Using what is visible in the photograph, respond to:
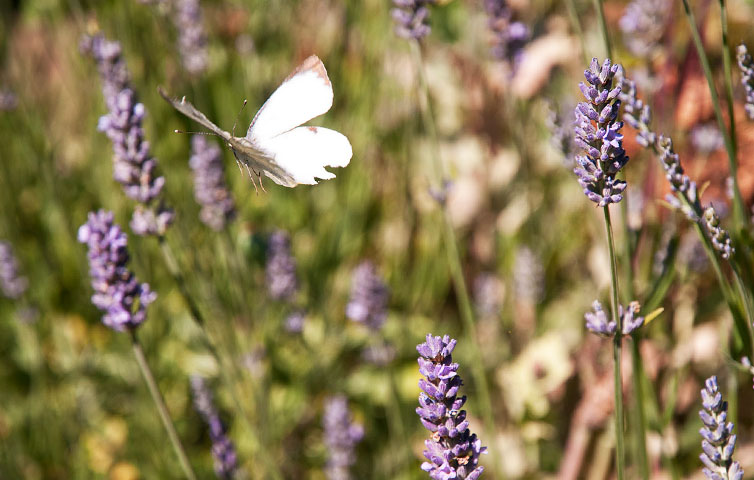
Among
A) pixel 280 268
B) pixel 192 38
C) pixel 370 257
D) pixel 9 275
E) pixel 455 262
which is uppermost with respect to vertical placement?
pixel 192 38

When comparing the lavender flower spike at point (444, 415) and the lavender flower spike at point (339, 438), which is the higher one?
the lavender flower spike at point (339, 438)

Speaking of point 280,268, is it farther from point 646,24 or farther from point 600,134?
point 600,134

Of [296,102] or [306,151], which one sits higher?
[296,102]

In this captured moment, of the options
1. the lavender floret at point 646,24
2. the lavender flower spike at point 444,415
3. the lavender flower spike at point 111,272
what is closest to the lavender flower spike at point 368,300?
the lavender flower spike at point 111,272

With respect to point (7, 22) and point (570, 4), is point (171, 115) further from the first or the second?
point (570, 4)

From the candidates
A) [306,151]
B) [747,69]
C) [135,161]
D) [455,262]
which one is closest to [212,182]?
[135,161]

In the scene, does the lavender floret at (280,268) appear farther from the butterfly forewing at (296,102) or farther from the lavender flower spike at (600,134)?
the lavender flower spike at (600,134)

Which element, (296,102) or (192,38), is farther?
(192,38)
